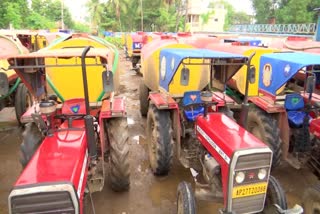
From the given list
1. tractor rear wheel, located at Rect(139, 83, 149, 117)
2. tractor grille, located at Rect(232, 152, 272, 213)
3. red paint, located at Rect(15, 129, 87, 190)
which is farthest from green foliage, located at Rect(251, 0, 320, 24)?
red paint, located at Rect(15, 129, 87, 190)

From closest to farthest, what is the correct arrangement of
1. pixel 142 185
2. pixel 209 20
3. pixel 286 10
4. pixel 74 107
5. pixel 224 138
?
1. pixel 224 138
2. pixel 74 107
3. pixel 142 185
4. pixel 286 10
5. pixel 209 20

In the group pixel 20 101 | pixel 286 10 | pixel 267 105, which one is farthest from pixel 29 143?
pixel 286 10

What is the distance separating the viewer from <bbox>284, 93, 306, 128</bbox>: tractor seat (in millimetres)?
4492

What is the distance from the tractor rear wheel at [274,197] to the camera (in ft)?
9.71

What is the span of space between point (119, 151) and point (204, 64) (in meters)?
1.59

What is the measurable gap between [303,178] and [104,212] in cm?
319

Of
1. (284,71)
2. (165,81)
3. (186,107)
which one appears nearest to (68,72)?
(165,81)

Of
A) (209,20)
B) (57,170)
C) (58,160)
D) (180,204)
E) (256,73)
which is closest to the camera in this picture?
(57,170)

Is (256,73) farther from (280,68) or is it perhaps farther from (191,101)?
(191,101)

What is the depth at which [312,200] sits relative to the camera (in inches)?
126

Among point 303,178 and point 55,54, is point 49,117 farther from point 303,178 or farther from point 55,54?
point 303,178

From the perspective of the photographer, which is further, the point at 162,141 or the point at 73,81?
the point at 73,81

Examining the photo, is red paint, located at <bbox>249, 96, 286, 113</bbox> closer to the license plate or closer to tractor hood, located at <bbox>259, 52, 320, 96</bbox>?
tractor hood, located at <bbox>259, 52, 320, 96</bbox>

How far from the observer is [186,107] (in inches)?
171
